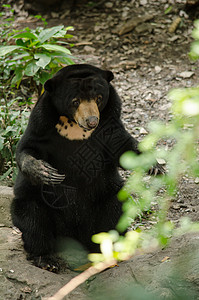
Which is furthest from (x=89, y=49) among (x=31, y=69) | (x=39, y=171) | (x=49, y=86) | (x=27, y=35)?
(x=39, y=171)

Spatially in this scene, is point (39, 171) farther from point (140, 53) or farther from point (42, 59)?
point (140, 53)

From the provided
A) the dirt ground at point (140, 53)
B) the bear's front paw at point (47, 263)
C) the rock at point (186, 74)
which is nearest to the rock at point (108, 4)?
the dirt ground at point (140, 53)

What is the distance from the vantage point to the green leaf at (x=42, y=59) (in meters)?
4.22

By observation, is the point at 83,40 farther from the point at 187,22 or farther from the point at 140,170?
the point at 140,170

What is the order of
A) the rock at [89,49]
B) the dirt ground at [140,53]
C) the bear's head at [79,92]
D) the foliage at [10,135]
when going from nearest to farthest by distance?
the bear's head at [79,92] → the foliage at [10,135] → the dirt ground at [140,53] → the rock at [89,49]

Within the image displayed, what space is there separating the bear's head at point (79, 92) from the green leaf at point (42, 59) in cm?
98

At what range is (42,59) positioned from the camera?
430 cm

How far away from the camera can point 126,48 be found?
7.65 metres

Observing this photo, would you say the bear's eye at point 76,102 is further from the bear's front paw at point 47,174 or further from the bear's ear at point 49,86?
the bear's front paw at point 47,174

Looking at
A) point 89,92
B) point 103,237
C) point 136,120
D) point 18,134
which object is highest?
point 103,237

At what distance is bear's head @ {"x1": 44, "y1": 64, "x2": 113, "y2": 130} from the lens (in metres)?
3.07

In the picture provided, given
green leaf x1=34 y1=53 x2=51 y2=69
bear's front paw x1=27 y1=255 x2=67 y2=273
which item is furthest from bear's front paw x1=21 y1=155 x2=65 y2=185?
green leaf x1=34 y1=53 x2=51 y2=69

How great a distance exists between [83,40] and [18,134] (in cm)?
375

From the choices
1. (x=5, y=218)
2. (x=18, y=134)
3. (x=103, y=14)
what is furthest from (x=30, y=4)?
(x=5, y=218)
